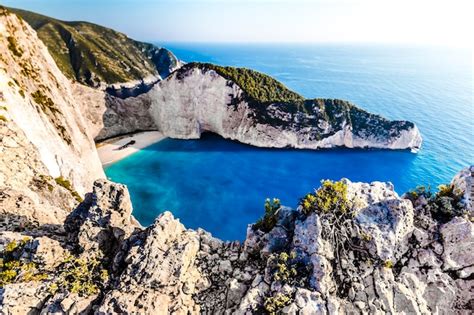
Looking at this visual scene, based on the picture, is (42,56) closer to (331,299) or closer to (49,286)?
(49,286)

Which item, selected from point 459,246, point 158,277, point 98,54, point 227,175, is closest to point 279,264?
point 158,277

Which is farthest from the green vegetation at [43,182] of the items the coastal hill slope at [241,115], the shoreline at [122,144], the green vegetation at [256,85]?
the green vegetation at [256,85]

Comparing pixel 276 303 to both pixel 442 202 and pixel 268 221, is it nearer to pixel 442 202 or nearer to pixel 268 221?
pixel 268 221

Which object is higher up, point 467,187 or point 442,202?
point 467,187

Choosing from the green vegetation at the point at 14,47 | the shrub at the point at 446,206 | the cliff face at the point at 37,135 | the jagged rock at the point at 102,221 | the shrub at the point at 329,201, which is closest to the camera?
the shrub at the point at 329,201

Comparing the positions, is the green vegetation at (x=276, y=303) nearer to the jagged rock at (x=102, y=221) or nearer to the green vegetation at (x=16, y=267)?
the jagged rock at (x=102, y=221)

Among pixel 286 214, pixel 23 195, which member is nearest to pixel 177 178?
pixel 23 195

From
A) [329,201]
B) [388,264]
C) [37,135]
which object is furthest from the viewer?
[37,135]
